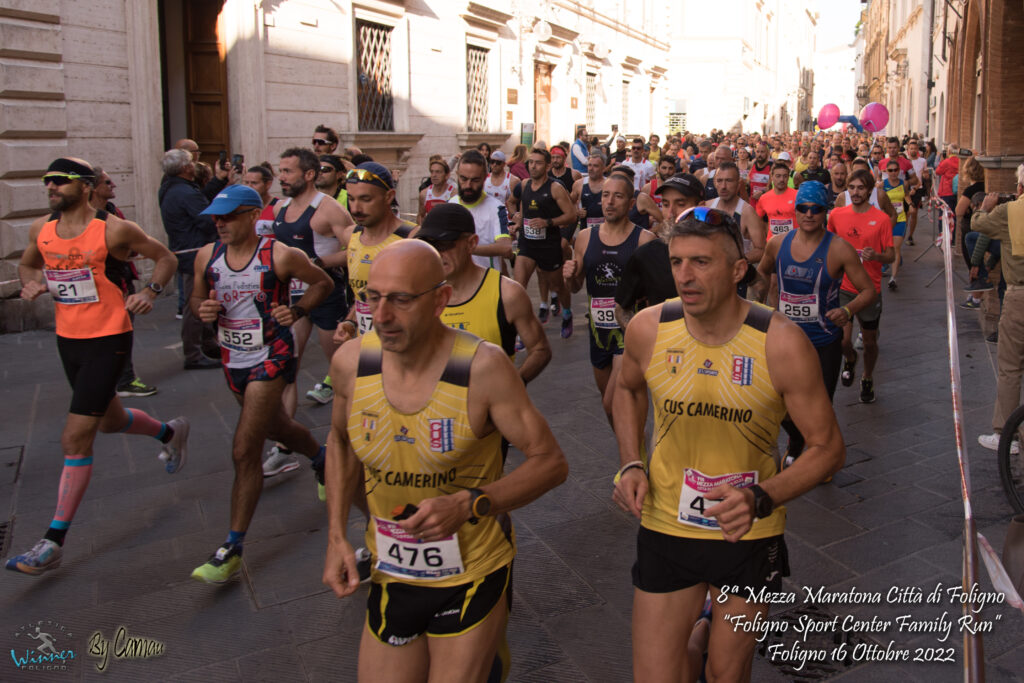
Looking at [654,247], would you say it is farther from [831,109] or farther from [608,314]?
[831,109]

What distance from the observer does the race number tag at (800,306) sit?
18.4ft

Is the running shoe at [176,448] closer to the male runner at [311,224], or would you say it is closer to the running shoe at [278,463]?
the running shoe at [278,463]

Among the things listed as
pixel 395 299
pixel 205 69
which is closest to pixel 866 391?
pixel 395 299

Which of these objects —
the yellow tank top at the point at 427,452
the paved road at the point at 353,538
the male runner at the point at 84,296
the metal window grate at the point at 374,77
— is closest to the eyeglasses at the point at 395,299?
the yellow tank top at the point at 427,452

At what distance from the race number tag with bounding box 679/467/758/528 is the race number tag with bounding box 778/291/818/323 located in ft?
10.1

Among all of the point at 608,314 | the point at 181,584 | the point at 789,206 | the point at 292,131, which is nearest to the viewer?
the point at 181,584

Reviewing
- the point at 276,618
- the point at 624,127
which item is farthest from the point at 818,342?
the point at 624,127

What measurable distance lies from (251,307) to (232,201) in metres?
0.52

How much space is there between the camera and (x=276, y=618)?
3.91 m

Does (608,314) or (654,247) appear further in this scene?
(608,314)

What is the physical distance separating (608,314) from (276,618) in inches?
97.9

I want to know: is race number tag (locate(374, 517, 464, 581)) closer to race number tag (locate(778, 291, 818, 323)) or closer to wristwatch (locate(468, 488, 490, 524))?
wristwatch (locate(468, 488, 490, 524))

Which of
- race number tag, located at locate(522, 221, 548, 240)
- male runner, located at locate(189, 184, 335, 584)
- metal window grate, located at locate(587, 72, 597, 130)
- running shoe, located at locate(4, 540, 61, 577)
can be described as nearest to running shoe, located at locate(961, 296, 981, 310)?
race number tag, located at locate(522, 221, 548, 240)

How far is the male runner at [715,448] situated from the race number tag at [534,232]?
656 centimetres
